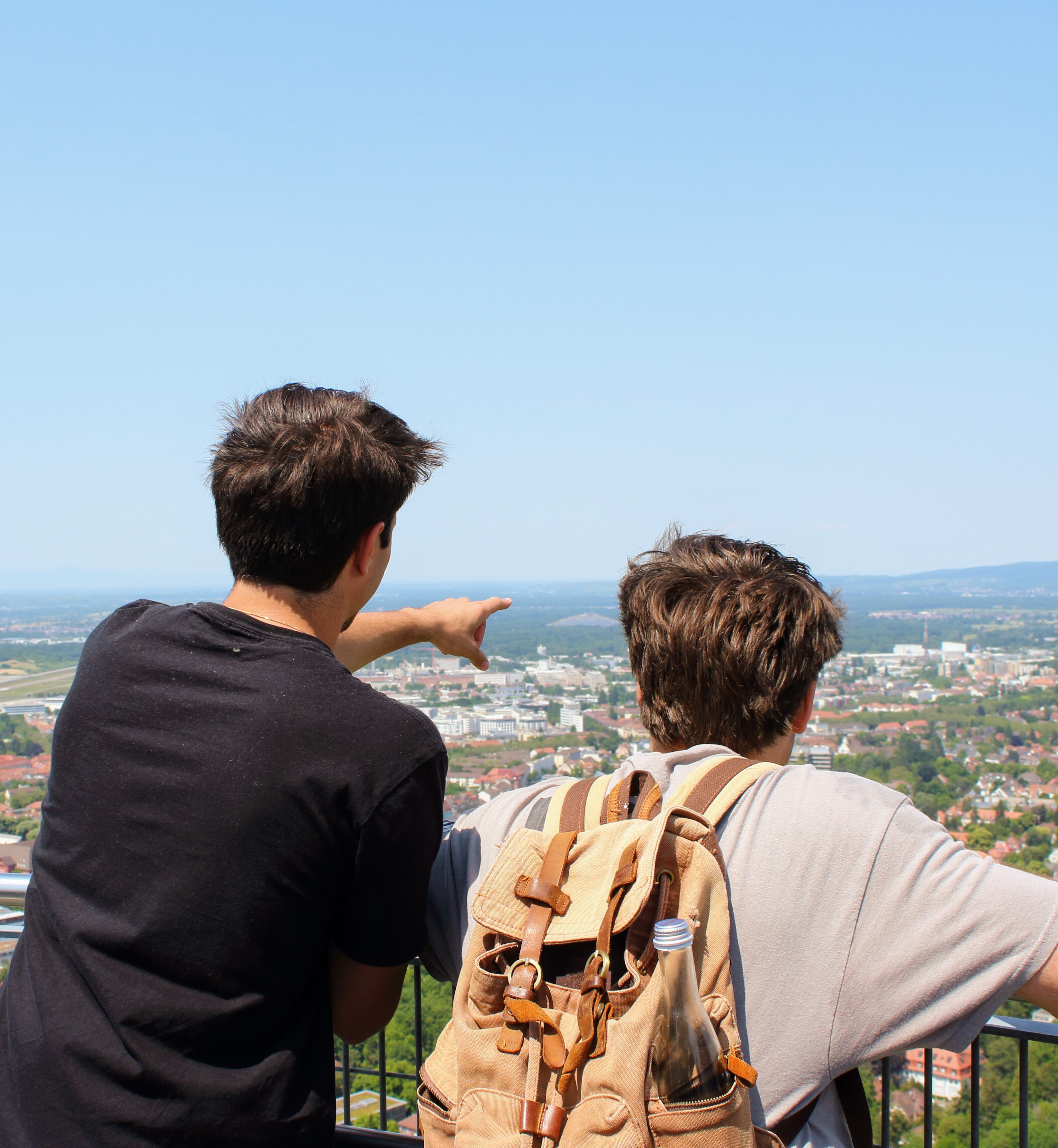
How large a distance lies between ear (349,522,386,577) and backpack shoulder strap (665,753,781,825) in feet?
2.04

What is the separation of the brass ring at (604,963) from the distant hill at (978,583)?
87168mm

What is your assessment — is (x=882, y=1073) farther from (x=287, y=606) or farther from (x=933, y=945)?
(x=287, y=606)

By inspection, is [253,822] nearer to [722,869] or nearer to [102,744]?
[102,744]

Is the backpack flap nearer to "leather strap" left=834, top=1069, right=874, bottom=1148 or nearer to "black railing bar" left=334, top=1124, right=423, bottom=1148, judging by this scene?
"leather strap" left=834, top=1069, right=874, bottom=1148

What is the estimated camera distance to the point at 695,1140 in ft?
3.83

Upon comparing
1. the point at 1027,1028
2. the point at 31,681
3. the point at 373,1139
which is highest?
the point at 1027,1028

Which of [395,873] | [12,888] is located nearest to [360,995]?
[395,873]

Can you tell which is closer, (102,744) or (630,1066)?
(630,1066)

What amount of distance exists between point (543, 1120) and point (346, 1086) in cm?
121

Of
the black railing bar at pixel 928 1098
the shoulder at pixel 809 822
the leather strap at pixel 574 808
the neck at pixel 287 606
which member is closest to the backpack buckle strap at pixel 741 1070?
the shoulder at pixel 809 822

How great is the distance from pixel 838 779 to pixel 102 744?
110 cm

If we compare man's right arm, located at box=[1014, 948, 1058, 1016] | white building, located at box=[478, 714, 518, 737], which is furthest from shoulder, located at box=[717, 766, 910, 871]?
white building, located at box=[478, 714, 518, 737]

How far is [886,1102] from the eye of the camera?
1.87 meters

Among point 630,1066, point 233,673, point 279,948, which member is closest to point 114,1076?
point 279,948
